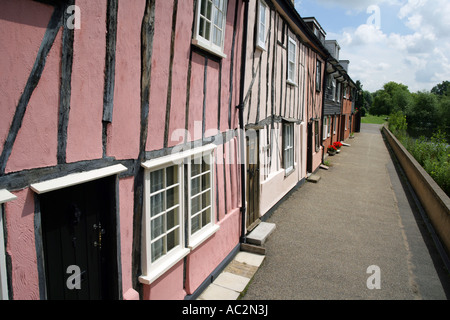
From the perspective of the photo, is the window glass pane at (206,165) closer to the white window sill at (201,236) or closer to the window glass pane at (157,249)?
the white window sill at (201,236)

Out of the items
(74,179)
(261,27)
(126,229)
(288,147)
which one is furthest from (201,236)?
(288,147)

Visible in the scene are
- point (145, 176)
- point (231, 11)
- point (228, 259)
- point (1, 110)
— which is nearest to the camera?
point (1, 110)

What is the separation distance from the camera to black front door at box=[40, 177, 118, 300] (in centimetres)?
280

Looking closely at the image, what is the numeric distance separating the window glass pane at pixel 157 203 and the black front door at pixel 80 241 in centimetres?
68

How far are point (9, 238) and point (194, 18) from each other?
12.3 feet

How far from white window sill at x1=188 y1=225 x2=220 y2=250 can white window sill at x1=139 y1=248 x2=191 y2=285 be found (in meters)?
0.18

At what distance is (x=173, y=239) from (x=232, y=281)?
1803 mm

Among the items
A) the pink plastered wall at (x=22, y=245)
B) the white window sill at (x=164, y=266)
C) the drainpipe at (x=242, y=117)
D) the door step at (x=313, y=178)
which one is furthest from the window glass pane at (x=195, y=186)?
the door step at (x=313, y=178)

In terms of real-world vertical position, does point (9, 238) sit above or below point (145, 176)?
below

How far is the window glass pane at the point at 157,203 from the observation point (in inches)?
161

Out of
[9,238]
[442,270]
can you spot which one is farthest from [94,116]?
[442,270]

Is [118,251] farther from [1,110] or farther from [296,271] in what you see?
[296,271]

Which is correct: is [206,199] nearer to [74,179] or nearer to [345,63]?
[74,179]
